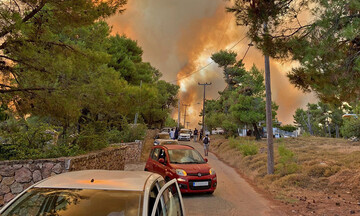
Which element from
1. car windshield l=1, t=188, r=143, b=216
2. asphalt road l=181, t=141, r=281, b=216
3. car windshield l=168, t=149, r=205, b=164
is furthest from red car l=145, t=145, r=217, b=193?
car windshield l=1, t=188, r=143, b=216

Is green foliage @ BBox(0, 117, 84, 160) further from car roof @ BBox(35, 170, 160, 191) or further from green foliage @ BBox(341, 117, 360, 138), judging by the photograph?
green foliage @ BBox(341, 117, 360, 138)

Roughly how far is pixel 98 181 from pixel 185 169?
6313 millimetres

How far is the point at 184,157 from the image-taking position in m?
10.4

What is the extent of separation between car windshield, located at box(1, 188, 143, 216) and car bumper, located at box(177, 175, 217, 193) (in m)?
6.17

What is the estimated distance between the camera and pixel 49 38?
8.48 metres

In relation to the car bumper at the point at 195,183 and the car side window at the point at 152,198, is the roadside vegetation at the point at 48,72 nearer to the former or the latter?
the car bumper at the point at 195,183

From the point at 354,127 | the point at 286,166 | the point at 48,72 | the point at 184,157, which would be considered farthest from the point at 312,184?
the point at 354,127

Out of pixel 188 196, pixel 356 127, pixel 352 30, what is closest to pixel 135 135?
pixel 188 196

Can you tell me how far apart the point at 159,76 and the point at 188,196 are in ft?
160

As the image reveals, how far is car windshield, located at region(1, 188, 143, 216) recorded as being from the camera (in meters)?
2.87

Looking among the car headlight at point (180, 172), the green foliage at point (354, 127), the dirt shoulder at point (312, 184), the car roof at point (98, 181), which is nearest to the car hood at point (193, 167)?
the car headlight at point (180, 172)

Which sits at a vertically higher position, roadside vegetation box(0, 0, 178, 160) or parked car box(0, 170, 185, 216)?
roadside vegetation box(0, 0, 178, 160)

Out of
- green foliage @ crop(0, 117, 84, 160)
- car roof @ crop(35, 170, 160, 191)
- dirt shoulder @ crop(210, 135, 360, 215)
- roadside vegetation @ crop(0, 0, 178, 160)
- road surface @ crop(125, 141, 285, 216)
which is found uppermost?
roadside vegetation @ crop(0, 0, 178, 160)

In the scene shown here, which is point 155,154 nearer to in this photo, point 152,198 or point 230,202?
point 230,202
